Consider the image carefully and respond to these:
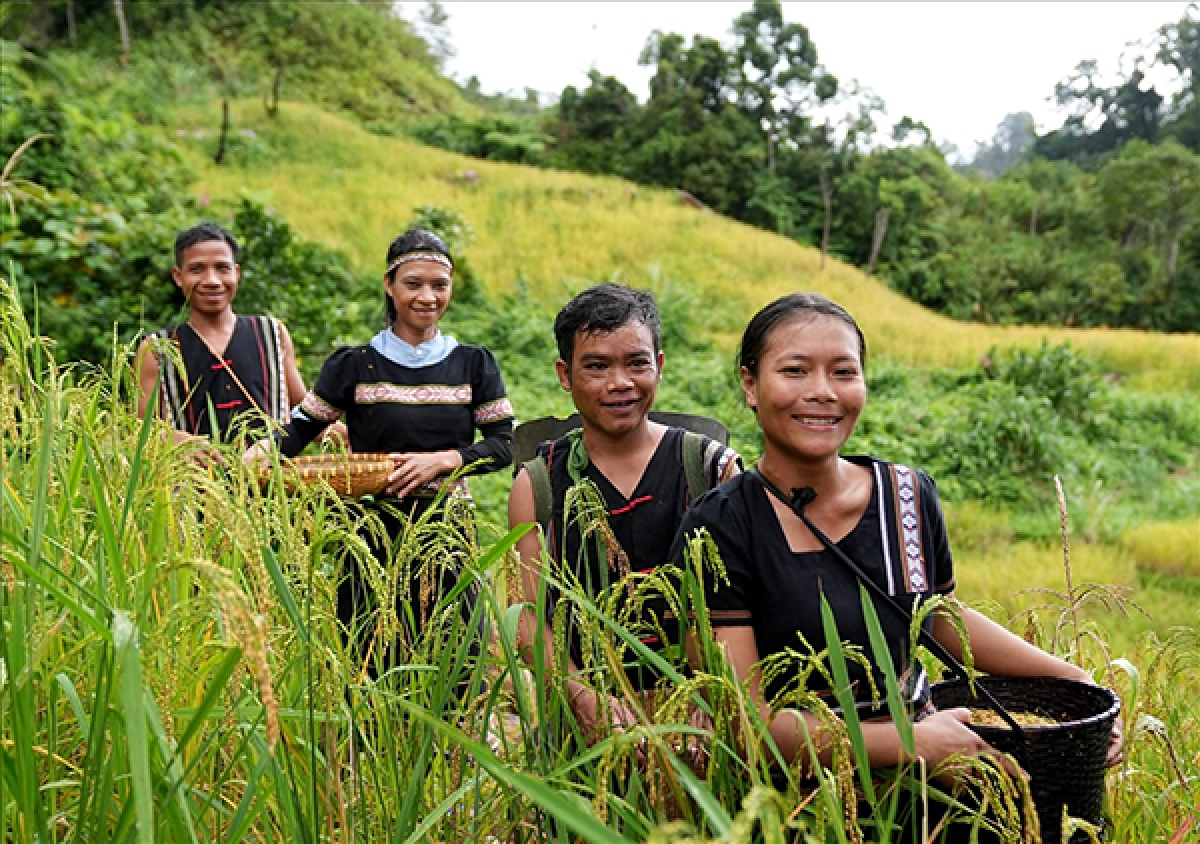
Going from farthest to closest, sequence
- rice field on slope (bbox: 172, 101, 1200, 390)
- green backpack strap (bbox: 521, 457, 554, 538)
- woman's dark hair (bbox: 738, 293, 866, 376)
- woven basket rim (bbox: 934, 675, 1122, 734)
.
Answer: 1. rice field on slope (bbox: 172, 101, 1200, 390)
2. green backpack strap (bbox: 521, 457, 554, 538)
3. woman's dark hair (bbox: 738, 293, 866, 376)
4. woven basket rim (bbox: 934, 675, 1122, 734)

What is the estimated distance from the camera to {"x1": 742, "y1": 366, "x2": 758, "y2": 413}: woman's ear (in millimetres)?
1559

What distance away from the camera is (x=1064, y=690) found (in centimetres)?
141

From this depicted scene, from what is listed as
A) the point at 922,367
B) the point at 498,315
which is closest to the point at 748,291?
the point at 922,367

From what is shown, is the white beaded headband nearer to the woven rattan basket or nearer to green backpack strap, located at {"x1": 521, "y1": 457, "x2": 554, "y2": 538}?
the woven rattan basket

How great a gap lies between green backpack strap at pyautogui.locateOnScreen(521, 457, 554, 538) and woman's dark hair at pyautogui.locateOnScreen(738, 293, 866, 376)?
0.44 m

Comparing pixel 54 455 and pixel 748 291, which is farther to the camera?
pixel 748 291

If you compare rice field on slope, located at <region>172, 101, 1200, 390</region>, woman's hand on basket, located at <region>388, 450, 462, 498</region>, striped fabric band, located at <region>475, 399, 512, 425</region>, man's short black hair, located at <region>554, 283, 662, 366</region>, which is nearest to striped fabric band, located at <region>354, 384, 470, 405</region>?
striped fabric band, located at <region>475, 399, 512, 425</region>

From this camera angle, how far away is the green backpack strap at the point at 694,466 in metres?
1.79

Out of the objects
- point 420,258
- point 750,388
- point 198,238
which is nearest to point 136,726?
point 750,388

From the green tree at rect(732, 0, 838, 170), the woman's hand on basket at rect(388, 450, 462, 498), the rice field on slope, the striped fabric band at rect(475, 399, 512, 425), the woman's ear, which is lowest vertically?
the woman's hand on basket at rect(388, 450, 462, 498)

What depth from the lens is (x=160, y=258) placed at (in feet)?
20.3

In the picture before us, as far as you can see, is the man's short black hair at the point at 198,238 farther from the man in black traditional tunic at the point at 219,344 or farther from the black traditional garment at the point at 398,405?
the black traditional garment at the point at 398,405

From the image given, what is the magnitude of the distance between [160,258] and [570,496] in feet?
19.6

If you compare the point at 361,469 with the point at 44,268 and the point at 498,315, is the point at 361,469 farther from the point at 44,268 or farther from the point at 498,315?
the point at 498,315
